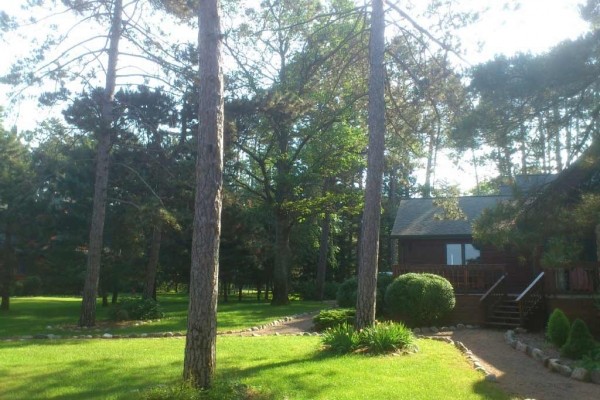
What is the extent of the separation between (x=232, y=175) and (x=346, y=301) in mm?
8144

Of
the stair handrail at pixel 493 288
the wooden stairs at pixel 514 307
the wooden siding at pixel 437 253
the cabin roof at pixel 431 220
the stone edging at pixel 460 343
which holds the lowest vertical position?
the stone edging at pixel 460 343

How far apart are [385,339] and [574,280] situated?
9.64 metres

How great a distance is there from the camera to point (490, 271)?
21297mm

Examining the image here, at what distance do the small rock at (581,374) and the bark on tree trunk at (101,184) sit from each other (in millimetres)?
14210

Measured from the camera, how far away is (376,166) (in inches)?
500

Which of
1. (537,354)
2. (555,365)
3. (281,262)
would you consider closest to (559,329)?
(537,354)

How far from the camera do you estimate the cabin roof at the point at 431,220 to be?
25672 mm

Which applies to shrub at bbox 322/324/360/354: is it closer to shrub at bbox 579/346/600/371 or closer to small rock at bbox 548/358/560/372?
small rock at bbox 548/358/560/372

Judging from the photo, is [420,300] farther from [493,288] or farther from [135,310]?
[135,310]

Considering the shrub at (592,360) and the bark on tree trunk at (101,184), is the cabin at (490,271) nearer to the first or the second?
the shrub at (592,360)

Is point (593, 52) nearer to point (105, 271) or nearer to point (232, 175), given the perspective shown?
point (232, 175)

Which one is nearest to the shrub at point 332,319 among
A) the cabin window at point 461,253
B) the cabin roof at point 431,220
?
the cabin roof at point 431,220

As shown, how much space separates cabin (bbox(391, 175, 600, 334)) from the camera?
15602 millimetres

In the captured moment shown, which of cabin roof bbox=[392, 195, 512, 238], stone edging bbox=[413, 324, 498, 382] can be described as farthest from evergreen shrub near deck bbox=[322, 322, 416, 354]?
cabin roof bbox=[392, 195, 512, 238]
